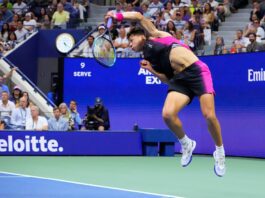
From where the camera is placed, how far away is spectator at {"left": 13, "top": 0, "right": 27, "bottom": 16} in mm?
25094

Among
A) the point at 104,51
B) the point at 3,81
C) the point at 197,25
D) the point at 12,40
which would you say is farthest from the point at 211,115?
the point at 12,40

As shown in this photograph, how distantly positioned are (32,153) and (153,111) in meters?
3.99

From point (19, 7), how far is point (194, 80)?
17.4 meters

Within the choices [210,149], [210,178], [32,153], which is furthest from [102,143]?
[210,178]

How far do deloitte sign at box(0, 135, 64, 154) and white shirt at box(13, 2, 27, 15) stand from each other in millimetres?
8872

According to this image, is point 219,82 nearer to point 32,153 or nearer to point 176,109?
point 32,153

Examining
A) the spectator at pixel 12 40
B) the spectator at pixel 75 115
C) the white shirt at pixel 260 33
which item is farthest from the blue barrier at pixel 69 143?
the spectator at pixel 12 40

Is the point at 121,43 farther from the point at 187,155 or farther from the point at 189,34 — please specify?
the point at 187,155

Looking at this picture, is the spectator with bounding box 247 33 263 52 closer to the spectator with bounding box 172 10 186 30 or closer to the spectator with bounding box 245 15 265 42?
the spectator with bounding box 245 15 265 42

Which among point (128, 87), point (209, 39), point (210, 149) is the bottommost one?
point (210, 149)

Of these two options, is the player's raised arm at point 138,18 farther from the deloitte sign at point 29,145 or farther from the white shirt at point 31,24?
the white shirt at point 31,24

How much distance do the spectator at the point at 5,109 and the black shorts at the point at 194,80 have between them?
361 inches

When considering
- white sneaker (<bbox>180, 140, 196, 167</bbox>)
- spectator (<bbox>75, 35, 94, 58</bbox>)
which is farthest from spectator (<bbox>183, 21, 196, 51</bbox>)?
white sneaker (<bbox>180, 140, 196, 167</bbox>)

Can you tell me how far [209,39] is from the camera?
1988cm
